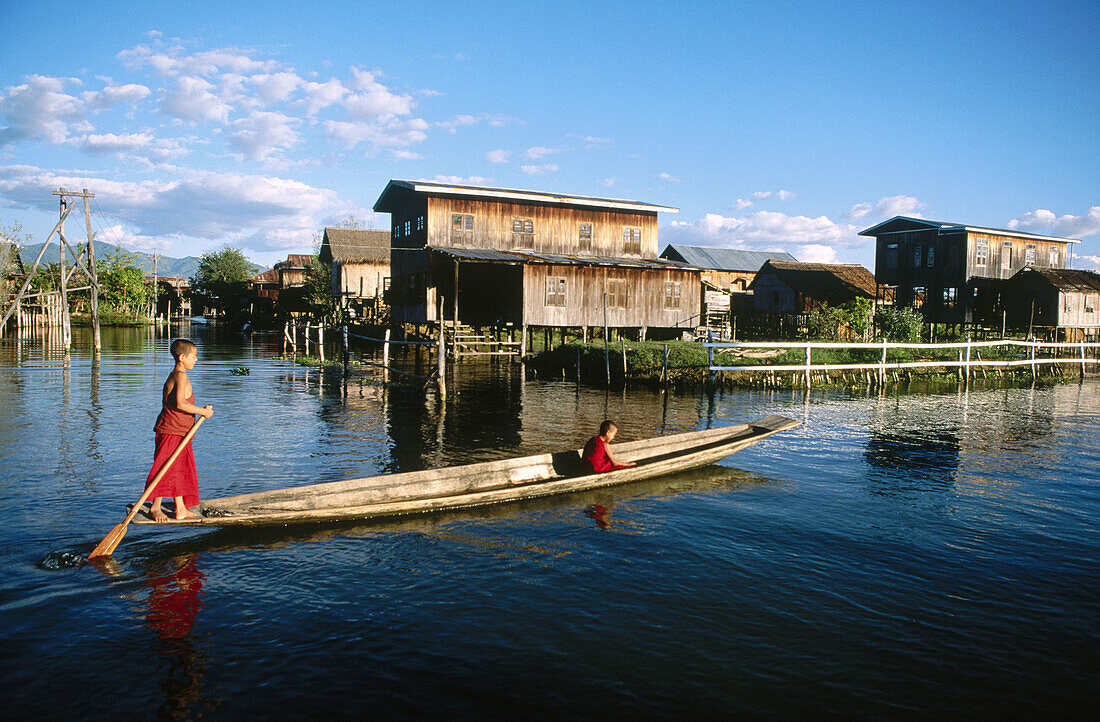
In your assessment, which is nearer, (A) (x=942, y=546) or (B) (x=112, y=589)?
(B) (x=112, y=589)

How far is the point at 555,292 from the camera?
3209 centimetres

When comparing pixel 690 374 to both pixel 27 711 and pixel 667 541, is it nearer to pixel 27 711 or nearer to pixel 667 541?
pixel 667 541

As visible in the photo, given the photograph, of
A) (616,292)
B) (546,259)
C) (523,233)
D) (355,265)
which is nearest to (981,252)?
(616,292)

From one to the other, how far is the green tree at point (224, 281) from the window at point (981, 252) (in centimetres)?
6509

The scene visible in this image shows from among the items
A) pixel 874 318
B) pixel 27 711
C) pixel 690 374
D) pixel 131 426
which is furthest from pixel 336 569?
pixel 874 318

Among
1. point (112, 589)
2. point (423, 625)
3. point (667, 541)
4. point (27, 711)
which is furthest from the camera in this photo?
point (667, 541)

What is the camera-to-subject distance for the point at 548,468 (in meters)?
10.9

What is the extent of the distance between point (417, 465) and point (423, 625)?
6.09 meters

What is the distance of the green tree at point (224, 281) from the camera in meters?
74.4

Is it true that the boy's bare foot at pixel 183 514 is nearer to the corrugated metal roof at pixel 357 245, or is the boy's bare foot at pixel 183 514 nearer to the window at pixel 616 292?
the window at pixel 616 292

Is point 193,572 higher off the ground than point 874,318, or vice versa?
point 874,318

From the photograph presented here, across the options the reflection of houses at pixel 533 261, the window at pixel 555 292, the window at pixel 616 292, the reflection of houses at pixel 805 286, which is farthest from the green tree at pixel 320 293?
the reflection of houses at pixel 805 286

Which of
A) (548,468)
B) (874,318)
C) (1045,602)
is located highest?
(874,318)

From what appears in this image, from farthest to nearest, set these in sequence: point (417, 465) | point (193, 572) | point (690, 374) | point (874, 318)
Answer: point (874, 318) → point (690, 374) → point (417, 465) → point (193, 572)
